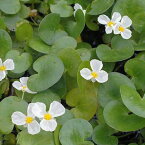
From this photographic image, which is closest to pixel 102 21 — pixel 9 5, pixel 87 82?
pixel 87 82

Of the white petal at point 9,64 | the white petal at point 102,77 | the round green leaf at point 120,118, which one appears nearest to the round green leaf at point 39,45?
the white petal at point 9,64

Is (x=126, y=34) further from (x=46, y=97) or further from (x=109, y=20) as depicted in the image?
(x=46, y=97)

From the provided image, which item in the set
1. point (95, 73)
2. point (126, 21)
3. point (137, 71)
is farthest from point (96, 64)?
point (126, 21)

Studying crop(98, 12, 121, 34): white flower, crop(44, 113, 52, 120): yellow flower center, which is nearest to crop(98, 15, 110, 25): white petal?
crop(98, 12, 121, 34): white flower

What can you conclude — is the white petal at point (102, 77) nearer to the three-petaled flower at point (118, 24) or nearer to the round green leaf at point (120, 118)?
the round green leaf at point (120, 118)

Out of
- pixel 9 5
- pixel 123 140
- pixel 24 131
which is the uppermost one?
pixel 9 5

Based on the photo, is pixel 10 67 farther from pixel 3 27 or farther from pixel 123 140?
pixel 123 140
